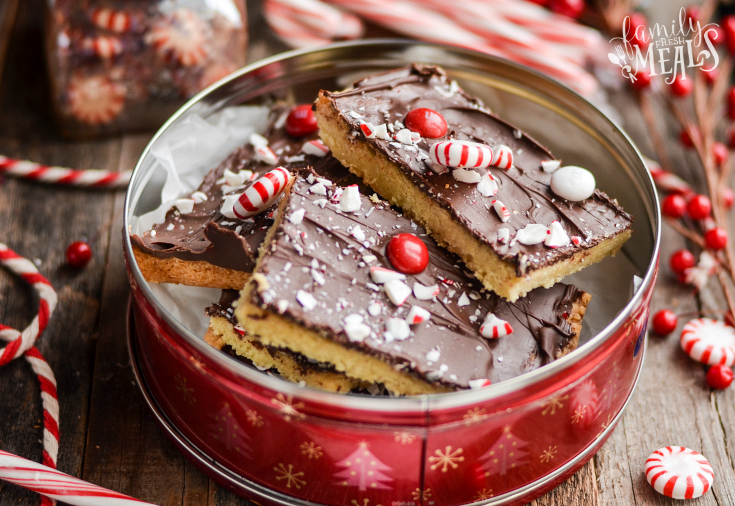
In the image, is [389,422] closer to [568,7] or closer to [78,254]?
[78,254]

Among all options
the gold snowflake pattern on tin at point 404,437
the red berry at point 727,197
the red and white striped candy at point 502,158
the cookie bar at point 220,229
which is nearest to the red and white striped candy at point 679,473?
the gold snowflake pattern on tin at point 404,437

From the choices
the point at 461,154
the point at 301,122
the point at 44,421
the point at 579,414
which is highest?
the point at 461,154

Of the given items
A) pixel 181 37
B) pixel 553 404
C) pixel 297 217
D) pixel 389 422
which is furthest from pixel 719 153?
pixel 181 37

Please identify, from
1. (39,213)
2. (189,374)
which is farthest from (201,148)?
(189,374)

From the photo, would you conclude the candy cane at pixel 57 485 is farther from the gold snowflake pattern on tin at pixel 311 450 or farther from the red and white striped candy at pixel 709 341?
the red and white striped candy at pixel 709 341

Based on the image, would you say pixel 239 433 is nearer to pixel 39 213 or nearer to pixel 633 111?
pixel 39 213

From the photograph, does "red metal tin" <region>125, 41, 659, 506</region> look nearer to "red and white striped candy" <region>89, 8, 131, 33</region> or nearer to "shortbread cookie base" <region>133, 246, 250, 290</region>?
"shortbread cookie base" <region>133, 246, 250, 290</region>

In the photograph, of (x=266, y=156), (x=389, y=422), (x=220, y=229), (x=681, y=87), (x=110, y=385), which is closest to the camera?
(x=389, y=422)
